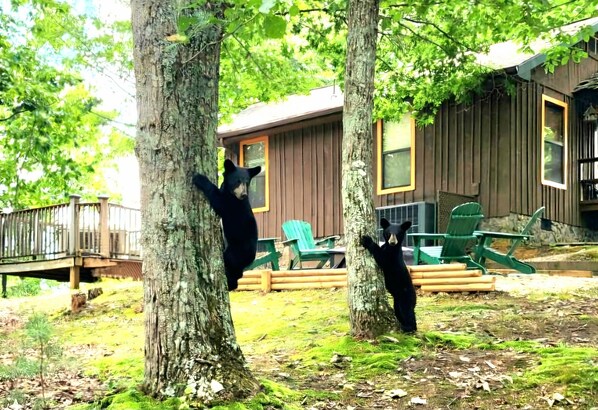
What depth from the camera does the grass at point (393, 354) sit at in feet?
16.0

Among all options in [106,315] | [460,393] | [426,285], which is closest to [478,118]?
[426,285]

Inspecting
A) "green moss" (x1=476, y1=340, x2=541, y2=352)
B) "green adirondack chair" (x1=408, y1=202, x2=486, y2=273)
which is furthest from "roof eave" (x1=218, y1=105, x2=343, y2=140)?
"green moss" (x1=476, y1=340, x2=541, y2=352)

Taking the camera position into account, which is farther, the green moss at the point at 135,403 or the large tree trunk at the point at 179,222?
the large tree trunk at the point at 179,222

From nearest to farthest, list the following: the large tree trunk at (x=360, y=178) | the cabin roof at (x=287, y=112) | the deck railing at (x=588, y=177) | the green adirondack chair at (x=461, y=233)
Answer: the large tree trunk at (x=360, y=178) < the green adirondack chair at (x=461, y=233) < the deck railing at (x=588, y=177) < the cabin roof at (x=287, y=112)

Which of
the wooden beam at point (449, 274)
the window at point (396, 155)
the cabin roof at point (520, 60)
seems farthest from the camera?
the window at point (396, 155)

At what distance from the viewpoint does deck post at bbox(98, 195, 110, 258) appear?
15375mm

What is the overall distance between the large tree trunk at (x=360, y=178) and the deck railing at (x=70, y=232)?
9628mm

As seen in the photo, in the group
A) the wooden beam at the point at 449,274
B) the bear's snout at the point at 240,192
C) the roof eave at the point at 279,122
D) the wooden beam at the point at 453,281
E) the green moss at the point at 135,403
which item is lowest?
the green moss at the point at 135,403

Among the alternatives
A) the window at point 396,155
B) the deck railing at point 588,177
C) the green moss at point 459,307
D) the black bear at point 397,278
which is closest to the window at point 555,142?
the deck railing at point 588,177

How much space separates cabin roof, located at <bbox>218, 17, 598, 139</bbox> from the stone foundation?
312cm

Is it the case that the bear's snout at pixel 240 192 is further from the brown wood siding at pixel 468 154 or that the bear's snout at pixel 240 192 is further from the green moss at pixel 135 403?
the brown wood siding at pixel 468 154

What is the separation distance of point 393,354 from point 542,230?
33.5ft

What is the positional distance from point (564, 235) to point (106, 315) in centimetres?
1065

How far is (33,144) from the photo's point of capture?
1159 cm
